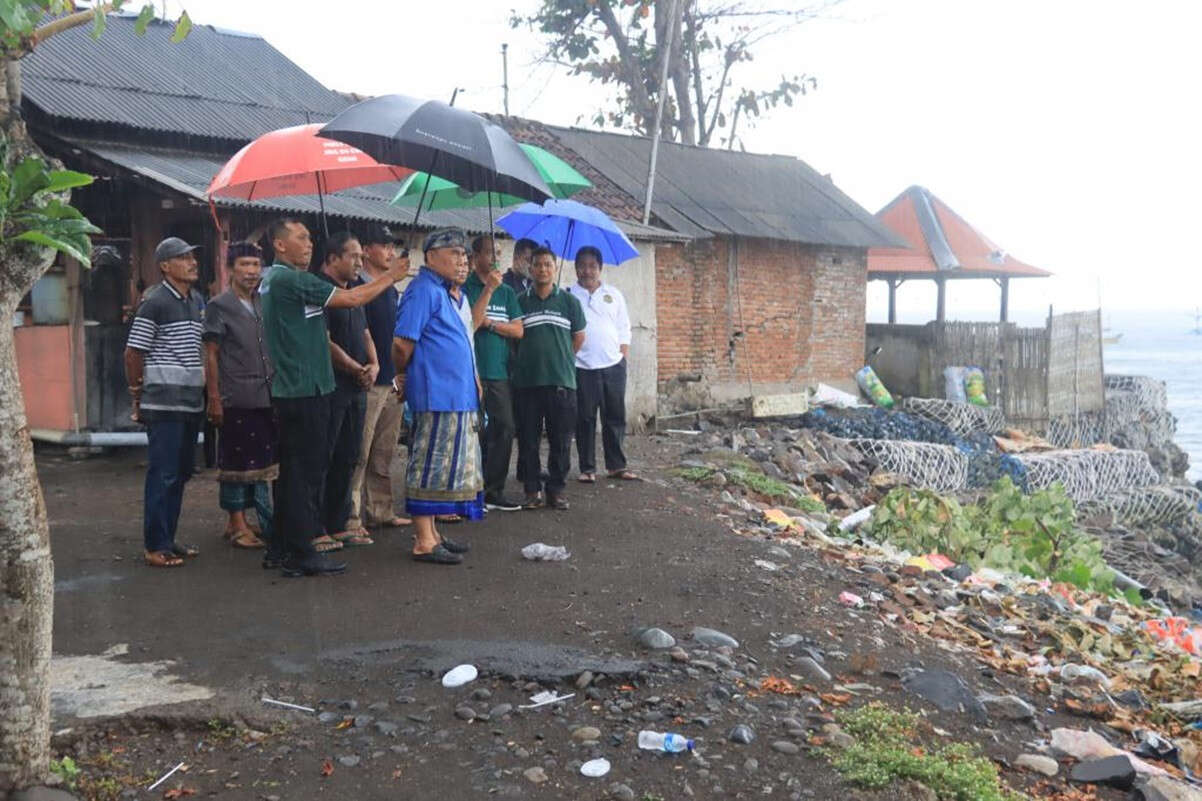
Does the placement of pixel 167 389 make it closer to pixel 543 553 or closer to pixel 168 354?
pixel 168 354

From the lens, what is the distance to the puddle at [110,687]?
4148mm

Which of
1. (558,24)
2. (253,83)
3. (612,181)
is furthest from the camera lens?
(558,24)

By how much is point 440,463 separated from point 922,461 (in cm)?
982

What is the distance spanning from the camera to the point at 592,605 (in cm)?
557

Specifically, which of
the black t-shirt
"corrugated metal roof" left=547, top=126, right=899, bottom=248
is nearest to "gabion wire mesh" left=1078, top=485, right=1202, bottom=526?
"corrugated metal roof" left=547, top=126, right=899, bottom=248

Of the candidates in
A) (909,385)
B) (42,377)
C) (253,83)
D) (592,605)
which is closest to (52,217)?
(592,605)

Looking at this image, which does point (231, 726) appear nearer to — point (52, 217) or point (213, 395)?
point (52, 217)

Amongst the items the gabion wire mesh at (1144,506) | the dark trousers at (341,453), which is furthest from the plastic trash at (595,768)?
the gabion wire mesh at (1144,506)

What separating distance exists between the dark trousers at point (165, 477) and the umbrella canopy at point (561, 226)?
3095 millimetres

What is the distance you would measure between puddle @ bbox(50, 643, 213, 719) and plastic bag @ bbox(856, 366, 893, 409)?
52.0 feet

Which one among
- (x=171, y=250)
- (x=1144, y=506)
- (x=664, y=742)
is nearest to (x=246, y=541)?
(x=171, y=250)

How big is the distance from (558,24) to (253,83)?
11.6 metres

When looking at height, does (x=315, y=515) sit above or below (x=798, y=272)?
below

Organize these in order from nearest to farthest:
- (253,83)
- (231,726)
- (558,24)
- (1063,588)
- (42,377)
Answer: (231,726) → (1063,588) → (42,377) → (253,83) → (558,24)
